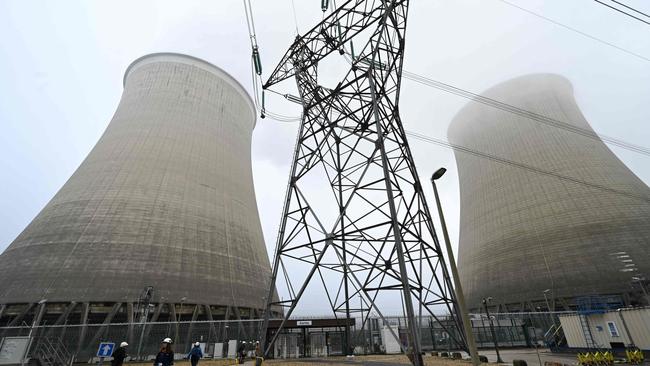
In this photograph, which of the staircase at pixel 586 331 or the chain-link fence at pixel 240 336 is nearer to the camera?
the chain-link fence at pixel 240 336

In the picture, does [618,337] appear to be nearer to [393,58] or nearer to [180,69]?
[393,58]

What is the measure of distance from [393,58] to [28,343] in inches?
592

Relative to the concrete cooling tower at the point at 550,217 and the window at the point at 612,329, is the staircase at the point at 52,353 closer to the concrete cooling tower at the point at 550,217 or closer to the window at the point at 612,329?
the window at the point at 612,329

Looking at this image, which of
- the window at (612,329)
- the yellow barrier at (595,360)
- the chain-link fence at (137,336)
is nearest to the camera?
the yellow barrier at (595,360)

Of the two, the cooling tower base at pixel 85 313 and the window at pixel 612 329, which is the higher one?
the cooling tower base at pixel 85 313

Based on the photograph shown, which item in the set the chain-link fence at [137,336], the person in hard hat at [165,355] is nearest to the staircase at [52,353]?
the chain-link fence at [137,336]

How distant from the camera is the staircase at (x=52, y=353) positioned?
40.5 feet

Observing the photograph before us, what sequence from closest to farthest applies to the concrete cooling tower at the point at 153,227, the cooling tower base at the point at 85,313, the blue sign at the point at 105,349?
the blue sign at the point at 105,349 → the cooling tower base at the point at 85,313 → the concrete cooling tower at the point at 153,227

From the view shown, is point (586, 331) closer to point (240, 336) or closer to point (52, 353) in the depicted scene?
point (240, 336)

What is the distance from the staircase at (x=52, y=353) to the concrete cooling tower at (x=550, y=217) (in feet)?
86.0

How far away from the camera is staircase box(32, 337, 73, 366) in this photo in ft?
40.5

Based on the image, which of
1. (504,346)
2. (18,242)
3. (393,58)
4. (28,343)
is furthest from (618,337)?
(18,242)

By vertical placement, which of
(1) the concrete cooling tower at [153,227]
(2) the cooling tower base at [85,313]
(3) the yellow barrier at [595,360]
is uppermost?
(1) the concrete cooling tower at [153,227]

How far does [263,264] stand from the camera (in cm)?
2128
